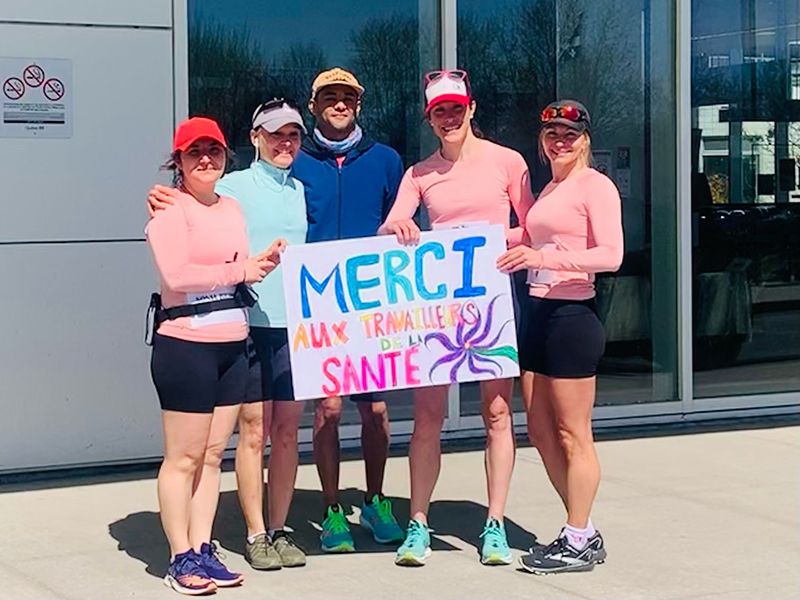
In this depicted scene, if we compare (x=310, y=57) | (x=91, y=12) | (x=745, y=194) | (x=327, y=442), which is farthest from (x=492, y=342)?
(x=745, y=194)

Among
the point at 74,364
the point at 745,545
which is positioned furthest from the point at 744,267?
the point at 74,364

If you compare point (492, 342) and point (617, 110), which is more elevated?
point (617, 110)

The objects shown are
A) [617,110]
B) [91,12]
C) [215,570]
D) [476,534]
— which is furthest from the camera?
[617,110]

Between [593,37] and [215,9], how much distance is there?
2.61 m

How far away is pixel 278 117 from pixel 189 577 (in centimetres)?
187

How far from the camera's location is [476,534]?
6.62 metres

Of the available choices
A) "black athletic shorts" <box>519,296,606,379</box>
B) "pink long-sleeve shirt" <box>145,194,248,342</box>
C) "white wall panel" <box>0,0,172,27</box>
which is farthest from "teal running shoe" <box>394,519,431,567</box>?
"white wall panel" <box>0,0,172,27</box>

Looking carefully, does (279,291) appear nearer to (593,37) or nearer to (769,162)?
(593,37)

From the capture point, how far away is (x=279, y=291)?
601cm

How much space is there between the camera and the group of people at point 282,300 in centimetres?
559

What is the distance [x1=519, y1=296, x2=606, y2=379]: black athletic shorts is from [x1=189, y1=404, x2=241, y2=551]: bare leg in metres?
1.29

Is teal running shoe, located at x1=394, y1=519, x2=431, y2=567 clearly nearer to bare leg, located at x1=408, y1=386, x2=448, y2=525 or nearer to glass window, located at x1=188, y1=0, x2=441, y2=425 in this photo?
bare leg, located at x1=408, y1=386, x2=448, y2=525

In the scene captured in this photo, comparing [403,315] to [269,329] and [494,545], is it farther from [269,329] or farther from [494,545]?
[494,545]

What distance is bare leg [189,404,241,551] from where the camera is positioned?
228 inches
